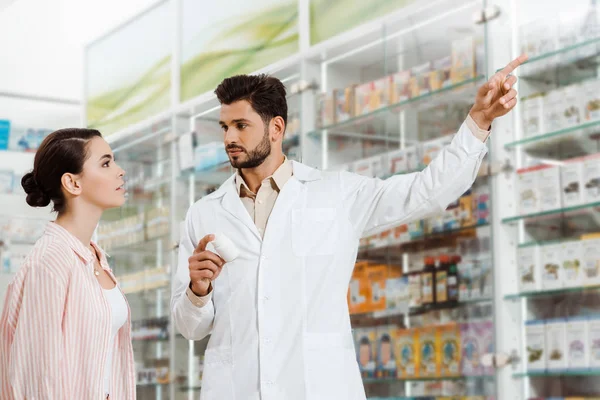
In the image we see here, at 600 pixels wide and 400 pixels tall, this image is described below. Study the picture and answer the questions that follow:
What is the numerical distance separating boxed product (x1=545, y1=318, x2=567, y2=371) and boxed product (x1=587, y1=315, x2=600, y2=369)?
0.13 meters

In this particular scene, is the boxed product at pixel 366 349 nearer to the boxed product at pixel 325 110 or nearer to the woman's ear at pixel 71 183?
the boxed product at pixel 325 110

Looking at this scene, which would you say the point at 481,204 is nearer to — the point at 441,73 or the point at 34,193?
the point at 441,73

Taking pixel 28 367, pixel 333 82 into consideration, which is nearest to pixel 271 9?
pixel 333 82

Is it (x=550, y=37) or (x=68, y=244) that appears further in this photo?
(x=550, y=37)

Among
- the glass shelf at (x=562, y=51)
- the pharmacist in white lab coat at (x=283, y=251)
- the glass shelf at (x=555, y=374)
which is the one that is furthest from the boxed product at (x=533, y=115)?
the pharmacist in white lab coat at (x=283, y=251)

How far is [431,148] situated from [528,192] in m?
0.65

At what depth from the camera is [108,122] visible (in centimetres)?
758

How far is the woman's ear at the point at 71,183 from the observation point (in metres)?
2.85

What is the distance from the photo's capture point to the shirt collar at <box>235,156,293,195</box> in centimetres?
312

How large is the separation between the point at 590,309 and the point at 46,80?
19.2 feet

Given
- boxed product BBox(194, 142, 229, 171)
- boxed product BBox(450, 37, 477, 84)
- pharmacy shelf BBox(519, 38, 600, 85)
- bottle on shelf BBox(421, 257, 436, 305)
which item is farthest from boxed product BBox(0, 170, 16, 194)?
pharmacy shelf BBox(519, 38, 600, 85)

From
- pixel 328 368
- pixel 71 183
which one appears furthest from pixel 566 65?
pixel 71 183

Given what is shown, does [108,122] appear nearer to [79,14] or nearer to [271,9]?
[79,14]

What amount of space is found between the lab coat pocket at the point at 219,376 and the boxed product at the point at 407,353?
2.01m
